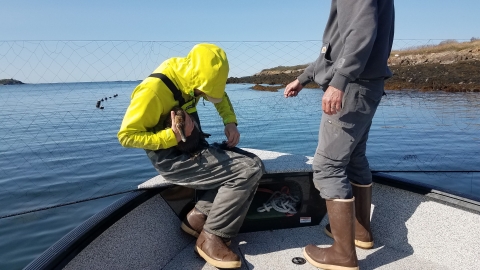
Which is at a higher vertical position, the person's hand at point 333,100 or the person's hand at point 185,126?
the person's hand at point 333,100

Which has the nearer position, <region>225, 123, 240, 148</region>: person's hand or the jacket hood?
the jacket hood

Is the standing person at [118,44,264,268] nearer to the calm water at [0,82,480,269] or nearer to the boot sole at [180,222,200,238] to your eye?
the boot sole at [180,222,200,238]

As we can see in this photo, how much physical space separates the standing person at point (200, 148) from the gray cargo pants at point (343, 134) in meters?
0.45

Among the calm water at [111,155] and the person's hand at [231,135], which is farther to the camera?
the calm water at [111,155]

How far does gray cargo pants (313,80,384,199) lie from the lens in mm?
2254

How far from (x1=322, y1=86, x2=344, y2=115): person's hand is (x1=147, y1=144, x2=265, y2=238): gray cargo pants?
2.41 feet

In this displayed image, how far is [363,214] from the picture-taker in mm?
2803

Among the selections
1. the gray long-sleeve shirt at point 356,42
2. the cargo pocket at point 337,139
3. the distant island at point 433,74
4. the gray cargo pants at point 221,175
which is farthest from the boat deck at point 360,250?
the distant island at point 433,74

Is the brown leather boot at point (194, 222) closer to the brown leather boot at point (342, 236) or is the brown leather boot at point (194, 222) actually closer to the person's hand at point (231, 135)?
the person's hand at point (231, 135)

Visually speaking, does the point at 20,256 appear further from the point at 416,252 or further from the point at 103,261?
the point at 416,252

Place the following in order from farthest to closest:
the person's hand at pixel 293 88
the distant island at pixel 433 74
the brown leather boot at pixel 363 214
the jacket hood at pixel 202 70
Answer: the distant island at pixel 433 74 < the person's hand at pixel 293 88 < the brown leather boot at pixel 363 214 < the jacket hood at pixel 202 70

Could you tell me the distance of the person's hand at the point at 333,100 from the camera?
6.67ft

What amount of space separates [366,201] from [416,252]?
54 centimetres

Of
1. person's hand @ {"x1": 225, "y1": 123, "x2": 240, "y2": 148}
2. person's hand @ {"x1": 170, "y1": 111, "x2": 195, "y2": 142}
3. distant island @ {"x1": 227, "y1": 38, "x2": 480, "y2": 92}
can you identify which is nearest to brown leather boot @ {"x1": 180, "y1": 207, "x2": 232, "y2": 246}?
person's hand @ {"x1": 225, "y1": 123, "x2": 240, "y2": 148}
